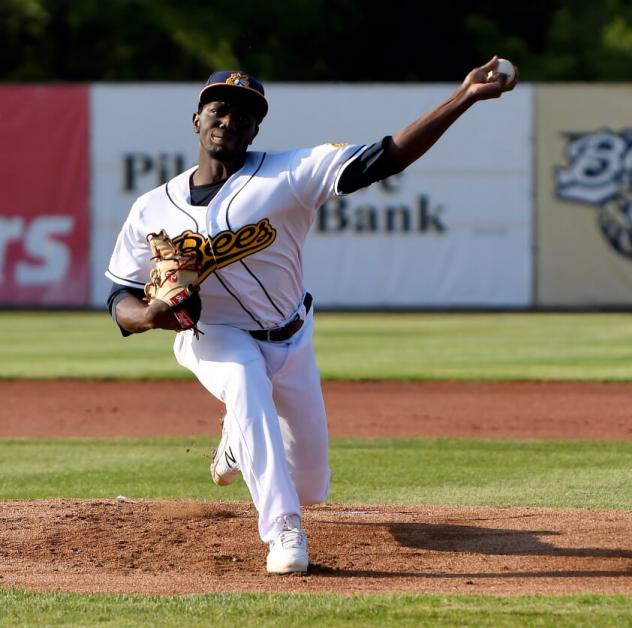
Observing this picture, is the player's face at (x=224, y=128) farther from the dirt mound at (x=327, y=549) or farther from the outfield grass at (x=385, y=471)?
the outfield grass at (x=385, y=471)

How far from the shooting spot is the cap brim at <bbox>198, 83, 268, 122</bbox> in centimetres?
509

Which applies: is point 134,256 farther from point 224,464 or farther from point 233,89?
point 224,464

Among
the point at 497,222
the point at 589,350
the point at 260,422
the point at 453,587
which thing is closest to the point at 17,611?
the point at 260,422

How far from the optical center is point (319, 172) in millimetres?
5051

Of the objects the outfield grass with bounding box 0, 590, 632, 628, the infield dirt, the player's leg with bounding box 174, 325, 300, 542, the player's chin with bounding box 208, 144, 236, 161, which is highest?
the player's chin with bounding box 208, 144, 236, 161

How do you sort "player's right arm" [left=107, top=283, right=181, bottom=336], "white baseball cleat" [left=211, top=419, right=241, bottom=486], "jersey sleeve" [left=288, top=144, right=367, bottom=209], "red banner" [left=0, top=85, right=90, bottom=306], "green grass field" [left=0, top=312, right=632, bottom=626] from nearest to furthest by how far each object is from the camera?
"green grass field" [left=0, top=312, right=632, bottom=626] < "player's right arm" [left=107, top=283, right=181, bottom=336] < "jersey sleeve" [left=288, top=144, right=367, bottom=209] < "white baseball cleat" [left=211, top=419, right=241, bottom=486] < "red banner" [left=0, top=85, right=90, bottom=306]

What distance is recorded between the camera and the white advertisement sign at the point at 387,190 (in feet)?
67.2

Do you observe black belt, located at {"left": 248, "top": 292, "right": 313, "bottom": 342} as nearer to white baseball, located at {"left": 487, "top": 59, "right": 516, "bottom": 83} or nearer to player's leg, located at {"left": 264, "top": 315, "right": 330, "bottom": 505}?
player's leg, located at {"left": 264, "top": 315, "right": 330, "bottom": 505}

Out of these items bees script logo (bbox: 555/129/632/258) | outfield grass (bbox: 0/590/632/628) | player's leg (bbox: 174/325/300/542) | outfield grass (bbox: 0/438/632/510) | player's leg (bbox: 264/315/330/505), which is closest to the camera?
outfield grass (bbox: 0/590/632/628)

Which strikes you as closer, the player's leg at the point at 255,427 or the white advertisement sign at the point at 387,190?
the player's leg at the point at 255,427

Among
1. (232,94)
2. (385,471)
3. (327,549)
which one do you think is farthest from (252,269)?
(385,471)

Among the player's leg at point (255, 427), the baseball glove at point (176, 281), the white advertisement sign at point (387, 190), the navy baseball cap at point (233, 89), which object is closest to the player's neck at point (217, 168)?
the navy baseball cap at point (233, 89)

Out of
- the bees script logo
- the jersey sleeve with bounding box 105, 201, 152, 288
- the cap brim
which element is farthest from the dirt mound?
the bees script logo

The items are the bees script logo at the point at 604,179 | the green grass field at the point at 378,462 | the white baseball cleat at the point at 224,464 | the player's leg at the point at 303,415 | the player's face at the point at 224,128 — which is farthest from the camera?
the bees script logo at the point at 604,179
